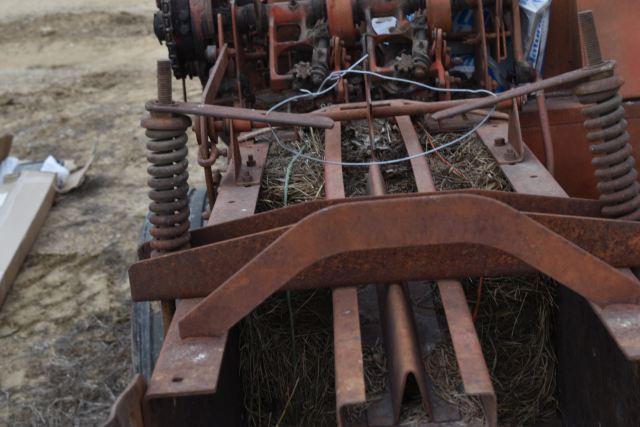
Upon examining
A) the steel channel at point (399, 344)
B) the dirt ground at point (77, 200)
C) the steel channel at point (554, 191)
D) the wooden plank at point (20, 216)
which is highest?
the steel channel at point (554, 191)

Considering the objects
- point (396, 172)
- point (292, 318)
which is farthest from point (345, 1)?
point (292, 318)

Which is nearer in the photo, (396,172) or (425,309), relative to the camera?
(425,309)

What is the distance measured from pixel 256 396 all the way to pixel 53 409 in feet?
4.81

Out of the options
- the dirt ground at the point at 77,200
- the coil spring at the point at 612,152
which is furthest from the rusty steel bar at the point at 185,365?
the dirt ground at the point at 77,200

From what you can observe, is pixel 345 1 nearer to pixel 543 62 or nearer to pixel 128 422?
pixel 543 62

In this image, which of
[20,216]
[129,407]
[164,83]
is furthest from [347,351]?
[20,216]

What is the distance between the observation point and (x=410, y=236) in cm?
209

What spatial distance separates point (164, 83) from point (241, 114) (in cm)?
25

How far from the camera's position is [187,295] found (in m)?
2.50

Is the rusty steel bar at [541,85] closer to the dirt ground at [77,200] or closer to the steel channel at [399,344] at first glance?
the steel channel at [399,344]

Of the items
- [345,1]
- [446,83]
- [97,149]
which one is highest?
[345,1]

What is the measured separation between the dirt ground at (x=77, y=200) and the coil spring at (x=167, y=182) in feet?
5.71

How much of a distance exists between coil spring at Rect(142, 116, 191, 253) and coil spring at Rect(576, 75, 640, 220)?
115 cm

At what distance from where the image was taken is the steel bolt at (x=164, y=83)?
8.54 ft
